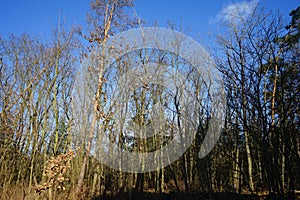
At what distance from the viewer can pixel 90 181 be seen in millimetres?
9719

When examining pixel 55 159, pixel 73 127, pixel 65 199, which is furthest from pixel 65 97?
pixel 55 159

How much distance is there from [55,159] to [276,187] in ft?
12.7

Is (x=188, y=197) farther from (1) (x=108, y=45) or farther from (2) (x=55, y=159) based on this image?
(1) (x=108, y=45)

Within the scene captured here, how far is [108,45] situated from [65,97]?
3.81m

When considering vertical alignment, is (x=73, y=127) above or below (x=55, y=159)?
above

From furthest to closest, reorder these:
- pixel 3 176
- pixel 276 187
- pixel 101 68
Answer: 1. pixel 3 176
2. pixel 101 68
3. pixel 276 187

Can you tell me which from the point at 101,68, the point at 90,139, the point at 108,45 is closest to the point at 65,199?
the point at 90,139

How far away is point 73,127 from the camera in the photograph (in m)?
8.79

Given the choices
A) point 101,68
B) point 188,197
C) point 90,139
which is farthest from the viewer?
point 101,68

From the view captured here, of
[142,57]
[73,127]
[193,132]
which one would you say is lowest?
[193,132]

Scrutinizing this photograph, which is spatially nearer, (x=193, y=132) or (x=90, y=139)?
(x=193, y=132)

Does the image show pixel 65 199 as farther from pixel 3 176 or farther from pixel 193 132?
pixel 193 132

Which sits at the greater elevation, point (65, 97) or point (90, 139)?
point (65, 97)

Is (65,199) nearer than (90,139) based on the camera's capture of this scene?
Yes
